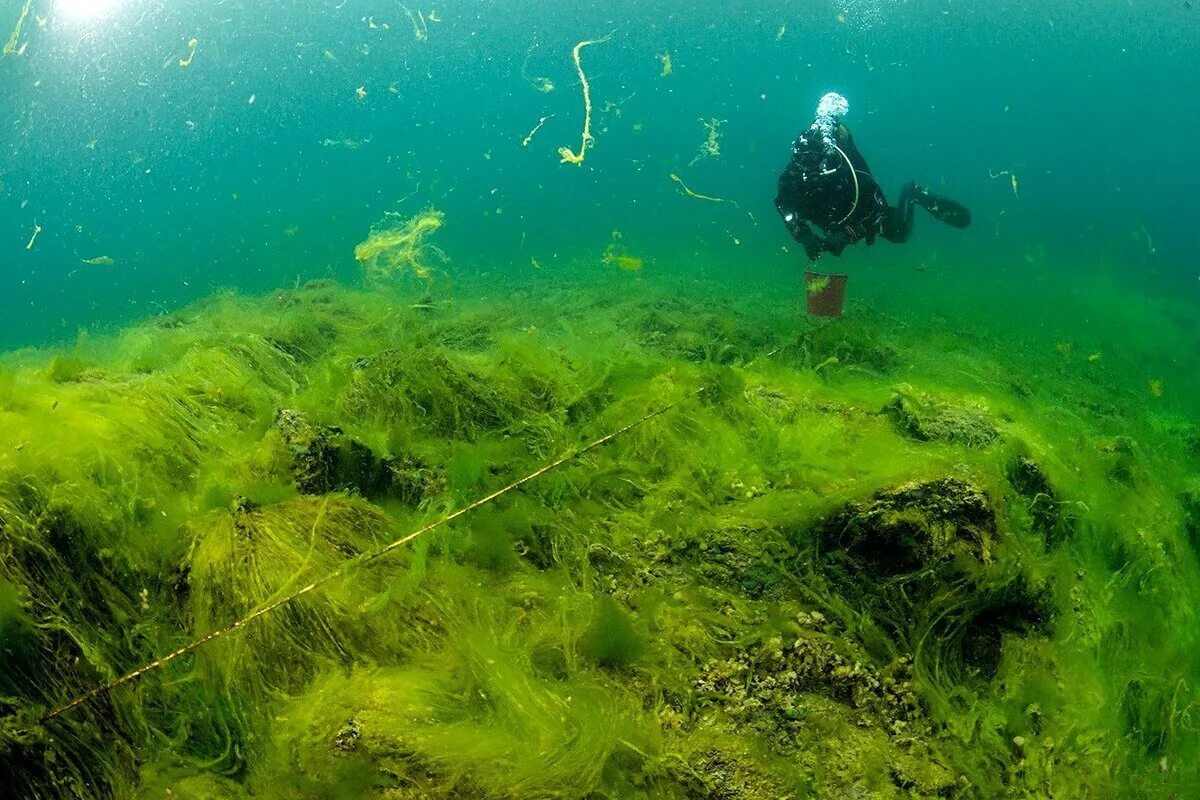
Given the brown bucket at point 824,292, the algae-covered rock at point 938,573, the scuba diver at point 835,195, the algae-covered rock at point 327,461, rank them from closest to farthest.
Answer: the algae-covered rock at point 938,573 < the algae-covered rock at point 327,461 < the brown bucket at point 824,292 < the scuba diver at point 835,195

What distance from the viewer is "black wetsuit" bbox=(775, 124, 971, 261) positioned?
8188 mm

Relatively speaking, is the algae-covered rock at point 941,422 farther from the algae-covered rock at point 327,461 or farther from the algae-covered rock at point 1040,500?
the algae-covered rock at point 327,461

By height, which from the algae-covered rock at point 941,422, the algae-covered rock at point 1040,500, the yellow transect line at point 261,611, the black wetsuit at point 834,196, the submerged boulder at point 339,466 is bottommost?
the algae-covered rock at point 1040,500

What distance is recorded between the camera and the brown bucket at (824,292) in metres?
7.71

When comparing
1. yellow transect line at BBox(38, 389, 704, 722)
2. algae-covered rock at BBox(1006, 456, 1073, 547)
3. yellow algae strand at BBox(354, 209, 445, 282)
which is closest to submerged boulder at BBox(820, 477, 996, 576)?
algae-covered rock at BBox(1006, 456, 1073, 547)

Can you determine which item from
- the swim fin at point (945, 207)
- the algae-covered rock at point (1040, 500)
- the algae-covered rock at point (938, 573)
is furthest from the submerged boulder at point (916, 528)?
the swim fin at point (945, 207)

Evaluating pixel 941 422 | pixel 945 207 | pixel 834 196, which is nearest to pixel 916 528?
pixel 941 422

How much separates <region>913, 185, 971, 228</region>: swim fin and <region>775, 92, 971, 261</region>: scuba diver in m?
0.02

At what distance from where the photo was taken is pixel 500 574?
2.37 metres

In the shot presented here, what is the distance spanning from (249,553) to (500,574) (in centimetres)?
90

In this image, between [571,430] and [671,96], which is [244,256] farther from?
[671,96]

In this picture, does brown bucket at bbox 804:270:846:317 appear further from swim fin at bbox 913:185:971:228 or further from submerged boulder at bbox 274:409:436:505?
submerged boulder at bbox 274:409:436:505

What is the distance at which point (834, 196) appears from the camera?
835cm

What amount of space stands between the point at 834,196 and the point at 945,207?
73.0 inches
